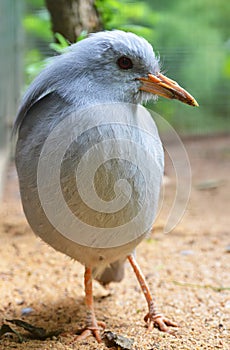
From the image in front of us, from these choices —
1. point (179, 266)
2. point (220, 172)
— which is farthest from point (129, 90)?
point (220, 172)

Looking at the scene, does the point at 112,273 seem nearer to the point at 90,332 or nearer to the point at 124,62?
the point at 90,332

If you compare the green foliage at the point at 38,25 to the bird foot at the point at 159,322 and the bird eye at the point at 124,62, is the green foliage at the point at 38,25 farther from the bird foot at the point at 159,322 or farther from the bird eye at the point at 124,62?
the bird foot at the point at 159,322

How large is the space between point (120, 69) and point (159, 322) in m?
1.52

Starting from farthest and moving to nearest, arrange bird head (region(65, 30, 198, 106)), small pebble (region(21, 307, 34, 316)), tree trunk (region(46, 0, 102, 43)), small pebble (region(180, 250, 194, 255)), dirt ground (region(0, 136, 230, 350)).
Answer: small pebble (region(180, 250, 194, 255)), tree trunk (region(46, 0, 102, 43)), small pebble (region(21, 307, 34, 316)), dirt ground (region(0, 136, 230, 350)), bird head (region(65, 30, 198, 106))

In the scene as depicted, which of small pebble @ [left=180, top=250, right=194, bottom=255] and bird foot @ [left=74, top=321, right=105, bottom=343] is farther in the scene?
small pebble @ [left=180, top=250, right=194, bottom=255]

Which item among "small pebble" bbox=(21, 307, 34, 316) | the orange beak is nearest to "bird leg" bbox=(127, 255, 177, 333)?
"small pebble" bbox=(21, 307, 34, 316)

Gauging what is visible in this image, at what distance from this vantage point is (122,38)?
3.00 m

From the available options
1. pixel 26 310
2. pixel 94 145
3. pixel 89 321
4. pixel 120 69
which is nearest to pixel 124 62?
pixel 120 69

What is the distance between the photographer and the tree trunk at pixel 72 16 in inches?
184

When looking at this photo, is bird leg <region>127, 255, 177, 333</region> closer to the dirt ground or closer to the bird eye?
the dirt ground

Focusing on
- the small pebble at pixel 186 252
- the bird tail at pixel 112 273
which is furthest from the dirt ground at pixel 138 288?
the bird tail at pixel 112 273

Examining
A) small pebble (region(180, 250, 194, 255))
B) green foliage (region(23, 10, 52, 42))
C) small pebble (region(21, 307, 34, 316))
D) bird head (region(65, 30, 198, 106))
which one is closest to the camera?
bird head (region(65, 30, 198, 106))

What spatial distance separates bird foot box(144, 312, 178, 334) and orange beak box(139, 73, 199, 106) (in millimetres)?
1327

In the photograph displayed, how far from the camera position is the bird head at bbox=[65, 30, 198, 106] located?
117 inches
